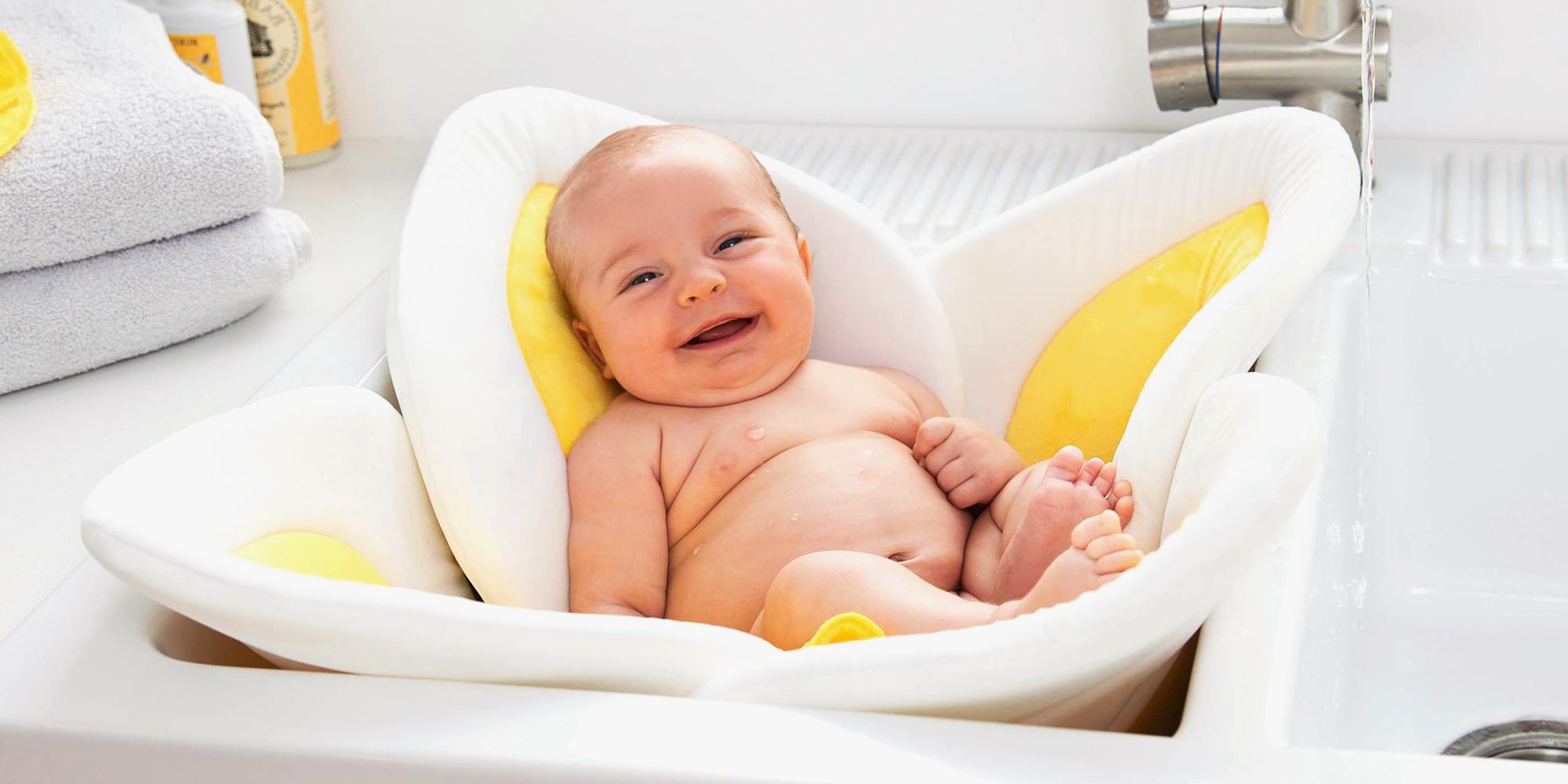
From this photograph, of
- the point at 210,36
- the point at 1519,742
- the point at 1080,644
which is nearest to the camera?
the point at 1080,644

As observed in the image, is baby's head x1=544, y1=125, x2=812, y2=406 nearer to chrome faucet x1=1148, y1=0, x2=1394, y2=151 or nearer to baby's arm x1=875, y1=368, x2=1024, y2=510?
baby's arm x1=875, y1=368, x2=1024, y2=510

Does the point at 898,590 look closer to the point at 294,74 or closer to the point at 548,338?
the point at 548,338

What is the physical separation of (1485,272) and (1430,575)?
0.78 ft

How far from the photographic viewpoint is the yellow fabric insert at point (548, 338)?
958 mm

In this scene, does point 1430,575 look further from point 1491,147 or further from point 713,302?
point 713,302

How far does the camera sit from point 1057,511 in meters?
0.79

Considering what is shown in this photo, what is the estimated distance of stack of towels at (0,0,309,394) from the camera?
97cm

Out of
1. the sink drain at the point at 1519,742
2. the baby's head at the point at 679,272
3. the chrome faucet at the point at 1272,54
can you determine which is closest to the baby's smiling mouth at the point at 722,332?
the baby's head at the point at 679,272

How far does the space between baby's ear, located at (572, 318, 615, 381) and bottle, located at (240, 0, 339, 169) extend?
0.57m

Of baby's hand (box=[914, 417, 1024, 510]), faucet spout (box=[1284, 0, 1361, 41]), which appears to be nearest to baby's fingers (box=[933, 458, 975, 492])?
baby's hand (box=[914, 417, 1024, 510])

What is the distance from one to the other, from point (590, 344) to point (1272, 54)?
22.9 inches

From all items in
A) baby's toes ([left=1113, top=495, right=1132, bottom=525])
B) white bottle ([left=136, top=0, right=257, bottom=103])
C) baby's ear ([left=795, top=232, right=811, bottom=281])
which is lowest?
baby's toes ([left=1113, top=495, right=1132, bottom=525])

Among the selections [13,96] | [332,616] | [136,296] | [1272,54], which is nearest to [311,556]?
[332,616]

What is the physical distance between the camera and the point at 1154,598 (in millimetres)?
588
